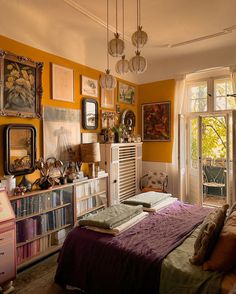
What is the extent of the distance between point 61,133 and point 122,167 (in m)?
1.39

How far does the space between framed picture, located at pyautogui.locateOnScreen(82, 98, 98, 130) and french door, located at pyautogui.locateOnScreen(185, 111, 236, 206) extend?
1745 mm

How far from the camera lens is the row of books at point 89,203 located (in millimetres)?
3361

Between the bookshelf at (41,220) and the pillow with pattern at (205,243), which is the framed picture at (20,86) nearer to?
the bookshelf at (41,220)

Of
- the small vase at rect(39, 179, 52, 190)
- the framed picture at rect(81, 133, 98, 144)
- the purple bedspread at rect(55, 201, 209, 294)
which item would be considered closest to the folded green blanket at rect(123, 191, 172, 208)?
the purple bedspread at rect(55, 201, 209, 294)

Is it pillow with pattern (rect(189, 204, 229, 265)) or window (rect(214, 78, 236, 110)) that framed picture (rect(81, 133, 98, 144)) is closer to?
window (rect(214, 78, 236, 110))

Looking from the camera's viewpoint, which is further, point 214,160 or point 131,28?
point 214,160

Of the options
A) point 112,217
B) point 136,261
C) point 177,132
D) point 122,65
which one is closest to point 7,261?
point 112,217

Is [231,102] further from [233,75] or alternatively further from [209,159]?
[209,159]

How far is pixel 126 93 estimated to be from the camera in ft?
15.5

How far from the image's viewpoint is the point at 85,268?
76.7 inches

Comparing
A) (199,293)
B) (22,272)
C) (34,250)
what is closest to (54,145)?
(34,250)

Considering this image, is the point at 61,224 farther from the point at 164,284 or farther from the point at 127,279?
the point at 164,284

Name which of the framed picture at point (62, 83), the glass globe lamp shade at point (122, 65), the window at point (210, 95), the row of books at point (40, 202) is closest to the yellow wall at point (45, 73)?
the framed picture at point (62, 83)

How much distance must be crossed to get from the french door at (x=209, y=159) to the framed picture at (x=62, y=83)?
7.62ft
